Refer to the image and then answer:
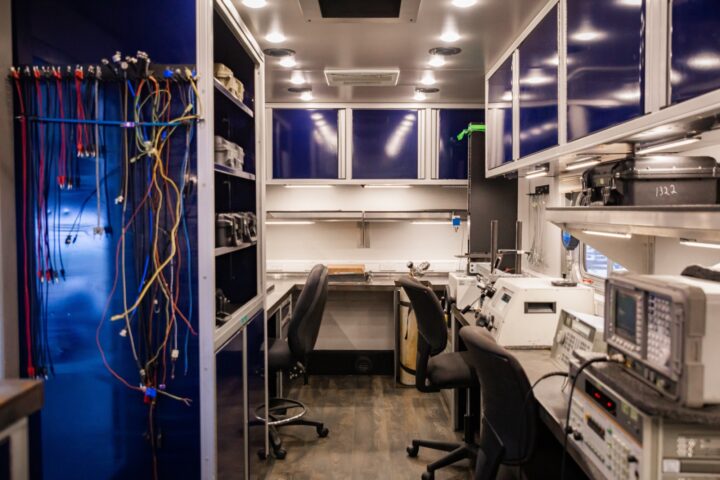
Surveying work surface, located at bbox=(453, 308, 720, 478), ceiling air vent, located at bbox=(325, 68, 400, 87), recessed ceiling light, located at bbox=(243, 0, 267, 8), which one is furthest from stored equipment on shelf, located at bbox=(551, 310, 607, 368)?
ceiling air vent, located at bbox=(325, 68, 400, 87)

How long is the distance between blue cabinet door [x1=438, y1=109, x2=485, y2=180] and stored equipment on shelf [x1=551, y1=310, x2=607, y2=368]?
2.63 meters

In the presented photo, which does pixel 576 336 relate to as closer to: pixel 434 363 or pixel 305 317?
pixel 434 363

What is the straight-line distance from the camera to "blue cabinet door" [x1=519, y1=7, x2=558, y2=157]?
2.47m

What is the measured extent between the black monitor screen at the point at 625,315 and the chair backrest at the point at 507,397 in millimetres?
373

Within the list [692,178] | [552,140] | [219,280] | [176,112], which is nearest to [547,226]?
[552,140]

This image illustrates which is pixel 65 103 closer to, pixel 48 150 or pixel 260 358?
pixel 48 150

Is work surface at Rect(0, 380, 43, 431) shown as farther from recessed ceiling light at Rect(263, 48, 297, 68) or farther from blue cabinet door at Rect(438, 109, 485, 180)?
blue cabinet door at Rect(438, 109, 485, 180)

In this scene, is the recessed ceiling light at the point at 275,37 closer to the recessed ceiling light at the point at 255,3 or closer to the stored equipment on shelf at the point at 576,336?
the recessed ceiling light at the point at 255,3

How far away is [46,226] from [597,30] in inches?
85.3

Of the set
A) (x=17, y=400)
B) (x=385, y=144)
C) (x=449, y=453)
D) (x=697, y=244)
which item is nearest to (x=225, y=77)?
(x=17, y=400)

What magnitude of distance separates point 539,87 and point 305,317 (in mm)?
1843

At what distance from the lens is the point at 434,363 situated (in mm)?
2967

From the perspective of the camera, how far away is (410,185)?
15.9 ft

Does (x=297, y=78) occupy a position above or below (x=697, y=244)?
above
